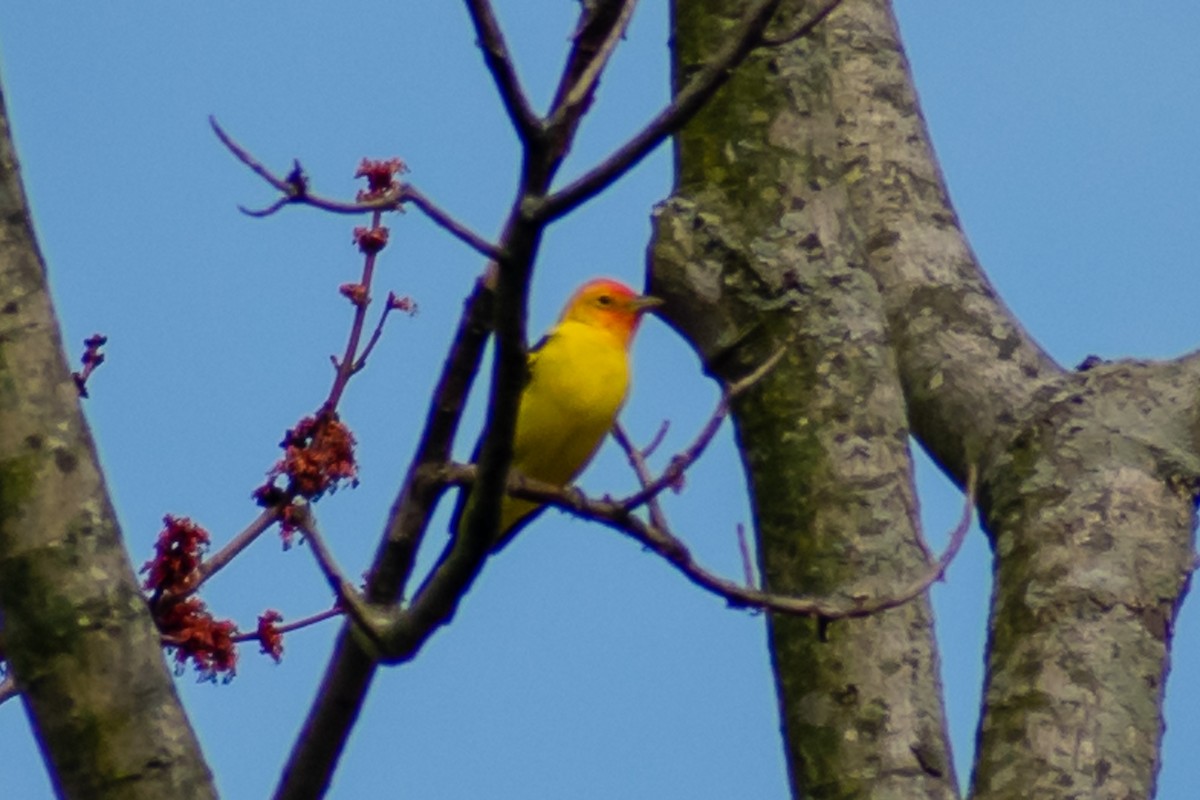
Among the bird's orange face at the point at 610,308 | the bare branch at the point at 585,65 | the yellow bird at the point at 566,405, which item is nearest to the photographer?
the bare branch at the point at 585,65

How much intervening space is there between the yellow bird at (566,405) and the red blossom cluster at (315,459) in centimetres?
164

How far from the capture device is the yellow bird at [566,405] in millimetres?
5719

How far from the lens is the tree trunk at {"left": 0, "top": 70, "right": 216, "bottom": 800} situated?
2.76 m

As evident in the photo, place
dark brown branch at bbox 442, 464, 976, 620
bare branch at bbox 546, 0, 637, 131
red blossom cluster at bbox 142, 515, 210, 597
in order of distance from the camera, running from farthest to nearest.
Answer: red blossom cluster at bbox 142, 515, 210, 597 → dark brown branch at bbox 442, 464, 976, 620 → bare branch at bbox 546, 0, 637, 131

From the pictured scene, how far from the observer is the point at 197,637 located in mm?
3910

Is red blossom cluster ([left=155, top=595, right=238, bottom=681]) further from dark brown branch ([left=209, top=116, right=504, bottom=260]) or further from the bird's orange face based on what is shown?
the bird's orange face

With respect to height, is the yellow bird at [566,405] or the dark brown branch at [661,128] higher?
the yellow bird at [566,405]

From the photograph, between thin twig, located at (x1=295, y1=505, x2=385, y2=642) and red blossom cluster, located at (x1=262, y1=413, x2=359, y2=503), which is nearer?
thin twig, located at (x1=295, y1=505, x2=385, y2=642)

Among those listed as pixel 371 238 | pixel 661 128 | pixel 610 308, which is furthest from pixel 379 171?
pixel 610 308

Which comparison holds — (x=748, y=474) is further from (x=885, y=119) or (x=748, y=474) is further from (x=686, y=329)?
(x=885, y=119)

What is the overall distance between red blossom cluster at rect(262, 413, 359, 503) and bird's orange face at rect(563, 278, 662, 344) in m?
2.50

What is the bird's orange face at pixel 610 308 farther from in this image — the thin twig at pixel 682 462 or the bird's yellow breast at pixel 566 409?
the thin twig at pixel 682 462

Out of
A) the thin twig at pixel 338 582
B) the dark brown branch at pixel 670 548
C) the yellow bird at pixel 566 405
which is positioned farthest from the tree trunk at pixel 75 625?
the yellow bird at pixel 566 405

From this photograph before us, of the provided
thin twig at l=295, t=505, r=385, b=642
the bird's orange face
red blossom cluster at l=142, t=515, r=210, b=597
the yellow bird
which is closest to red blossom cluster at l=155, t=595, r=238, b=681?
red blossom cluster at l=142, t=515, r=210, b=597
